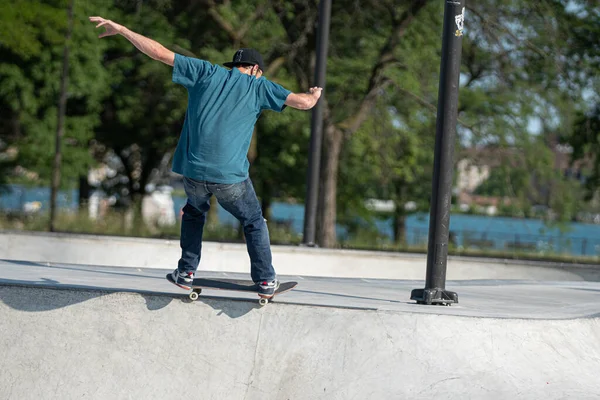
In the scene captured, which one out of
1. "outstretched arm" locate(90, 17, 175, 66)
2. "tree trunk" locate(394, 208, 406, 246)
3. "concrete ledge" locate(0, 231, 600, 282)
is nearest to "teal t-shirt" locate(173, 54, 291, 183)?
"outstretched arm" locate(90, 17, 175, 66)

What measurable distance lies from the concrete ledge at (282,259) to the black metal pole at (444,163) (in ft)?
16.8

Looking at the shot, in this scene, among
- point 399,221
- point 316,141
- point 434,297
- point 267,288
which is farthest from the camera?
point 399,221

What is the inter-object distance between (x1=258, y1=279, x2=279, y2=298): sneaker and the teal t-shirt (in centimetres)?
75

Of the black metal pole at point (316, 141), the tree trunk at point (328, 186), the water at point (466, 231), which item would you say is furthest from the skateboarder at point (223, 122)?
the tree trunk at point (328, 186)

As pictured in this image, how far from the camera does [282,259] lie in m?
11.9

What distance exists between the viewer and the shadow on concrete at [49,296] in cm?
583

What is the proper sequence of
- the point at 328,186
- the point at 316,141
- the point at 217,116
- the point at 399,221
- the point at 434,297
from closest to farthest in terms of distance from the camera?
the point at 217,116, the point at 434,297, the point at 316,141, the point at 328,186, the point at 399,221

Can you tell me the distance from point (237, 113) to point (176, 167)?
567mm

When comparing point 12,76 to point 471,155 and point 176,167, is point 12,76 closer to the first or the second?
point 471,155

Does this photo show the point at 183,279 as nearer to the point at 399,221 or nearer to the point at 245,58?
the point at 245,58

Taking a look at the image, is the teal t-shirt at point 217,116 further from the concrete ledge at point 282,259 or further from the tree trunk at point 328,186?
the tree trunk at point 328,186

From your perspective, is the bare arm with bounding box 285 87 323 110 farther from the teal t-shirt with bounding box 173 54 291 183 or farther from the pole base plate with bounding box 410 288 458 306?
the pole base plate with bounding box 410 288 458 306

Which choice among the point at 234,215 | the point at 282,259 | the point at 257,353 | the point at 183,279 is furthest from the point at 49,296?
the point at 282,259

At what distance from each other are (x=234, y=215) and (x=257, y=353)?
99 centimetres
